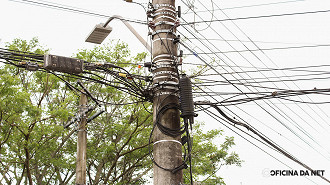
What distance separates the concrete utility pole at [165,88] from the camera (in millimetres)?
6348

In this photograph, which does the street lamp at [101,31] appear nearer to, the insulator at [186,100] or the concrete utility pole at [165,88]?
→ the concrete utility pole at [165,88]

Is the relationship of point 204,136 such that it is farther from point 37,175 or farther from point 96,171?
point 37,175

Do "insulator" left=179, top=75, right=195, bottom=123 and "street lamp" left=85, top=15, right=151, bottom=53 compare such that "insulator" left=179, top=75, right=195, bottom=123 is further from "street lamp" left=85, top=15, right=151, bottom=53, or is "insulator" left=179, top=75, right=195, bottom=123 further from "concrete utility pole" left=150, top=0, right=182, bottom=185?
"street lamp" left=85, top=15, right=151, bottom=53

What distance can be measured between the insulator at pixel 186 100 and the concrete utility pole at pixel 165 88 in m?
0.27

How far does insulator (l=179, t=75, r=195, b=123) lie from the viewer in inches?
258

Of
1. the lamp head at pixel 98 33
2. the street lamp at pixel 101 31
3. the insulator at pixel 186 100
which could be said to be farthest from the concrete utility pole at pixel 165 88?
the lamp head at pixel 98 33

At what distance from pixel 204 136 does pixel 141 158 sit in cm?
400

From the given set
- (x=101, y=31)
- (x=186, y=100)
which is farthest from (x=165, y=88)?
(x=101, y=31)

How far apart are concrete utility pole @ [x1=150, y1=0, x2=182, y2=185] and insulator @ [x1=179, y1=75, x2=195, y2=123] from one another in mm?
268

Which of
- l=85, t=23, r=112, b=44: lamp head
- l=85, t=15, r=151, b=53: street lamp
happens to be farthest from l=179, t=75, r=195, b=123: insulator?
l=85, t=23, r=112, b=44: lamp head

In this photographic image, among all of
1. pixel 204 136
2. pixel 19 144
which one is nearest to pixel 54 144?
pixel 19 144

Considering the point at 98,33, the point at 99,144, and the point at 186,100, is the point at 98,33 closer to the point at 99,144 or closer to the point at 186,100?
the point at 186,100

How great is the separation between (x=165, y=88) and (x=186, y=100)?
1.81 feet

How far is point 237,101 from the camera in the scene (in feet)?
24.5
